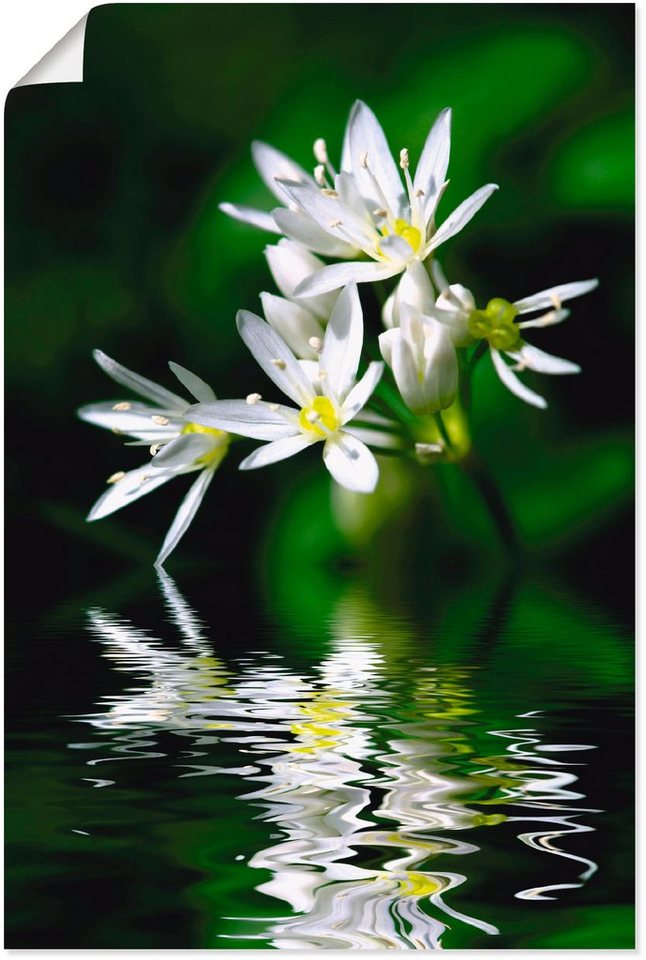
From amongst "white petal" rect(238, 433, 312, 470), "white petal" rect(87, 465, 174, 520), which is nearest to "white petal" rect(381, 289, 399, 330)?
"white petal" rect(238, 433, 312, 470)

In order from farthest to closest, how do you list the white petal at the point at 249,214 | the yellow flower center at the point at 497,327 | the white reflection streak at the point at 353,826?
the white petal at the point at 249,214 → the yellow flower center at the point at 497,327 → the white reflection streak at the point at 353,826

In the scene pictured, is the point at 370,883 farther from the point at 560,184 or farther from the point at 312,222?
the point at 560,184

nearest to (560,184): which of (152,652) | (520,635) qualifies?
(520,635)

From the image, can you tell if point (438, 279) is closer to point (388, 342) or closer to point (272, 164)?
point (388, 342)

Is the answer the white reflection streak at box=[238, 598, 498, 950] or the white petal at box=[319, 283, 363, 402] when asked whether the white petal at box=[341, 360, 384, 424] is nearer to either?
the white petal at box=[319, 283, 363, 402]

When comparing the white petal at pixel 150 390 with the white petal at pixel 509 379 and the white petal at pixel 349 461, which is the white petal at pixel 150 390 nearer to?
the white petal at pixel 349 461

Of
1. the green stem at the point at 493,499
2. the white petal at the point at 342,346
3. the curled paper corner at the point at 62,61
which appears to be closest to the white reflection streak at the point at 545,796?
the green stem at the point at 493,499
